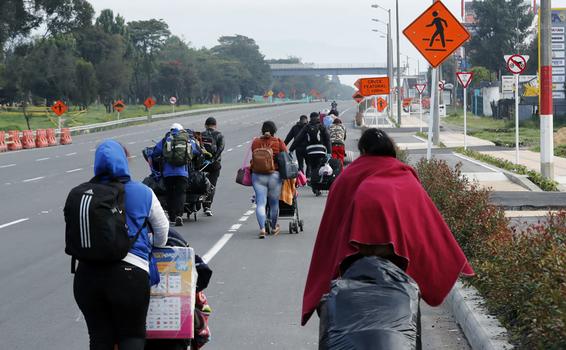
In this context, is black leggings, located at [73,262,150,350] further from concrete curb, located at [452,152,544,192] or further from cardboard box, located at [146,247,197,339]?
concrete curb, located at [452,152,544,192]

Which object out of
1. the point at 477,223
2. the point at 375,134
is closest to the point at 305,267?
the point at 477,223

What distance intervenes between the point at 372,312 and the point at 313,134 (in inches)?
724

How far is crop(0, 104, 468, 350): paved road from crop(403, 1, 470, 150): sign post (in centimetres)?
342

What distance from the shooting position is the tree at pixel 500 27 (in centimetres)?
11494

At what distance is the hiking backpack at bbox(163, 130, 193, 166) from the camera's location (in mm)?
16406

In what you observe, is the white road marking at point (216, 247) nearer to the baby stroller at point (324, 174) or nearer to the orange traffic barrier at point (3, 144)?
the baby stroller at point (324, 174)

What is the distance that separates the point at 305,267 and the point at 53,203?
10.2m

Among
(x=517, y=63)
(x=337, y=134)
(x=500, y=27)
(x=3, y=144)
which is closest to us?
(x=337, y=134)

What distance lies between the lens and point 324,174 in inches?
885

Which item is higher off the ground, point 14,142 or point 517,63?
point 517,63

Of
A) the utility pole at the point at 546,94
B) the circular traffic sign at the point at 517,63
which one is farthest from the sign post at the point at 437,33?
the circular traffic sign at the point at 517,63

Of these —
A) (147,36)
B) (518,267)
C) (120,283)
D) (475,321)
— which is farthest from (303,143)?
(147,36)

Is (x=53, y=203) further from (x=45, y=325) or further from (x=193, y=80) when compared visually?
(x=193, y=80)

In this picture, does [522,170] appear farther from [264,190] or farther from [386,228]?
[386,228]
